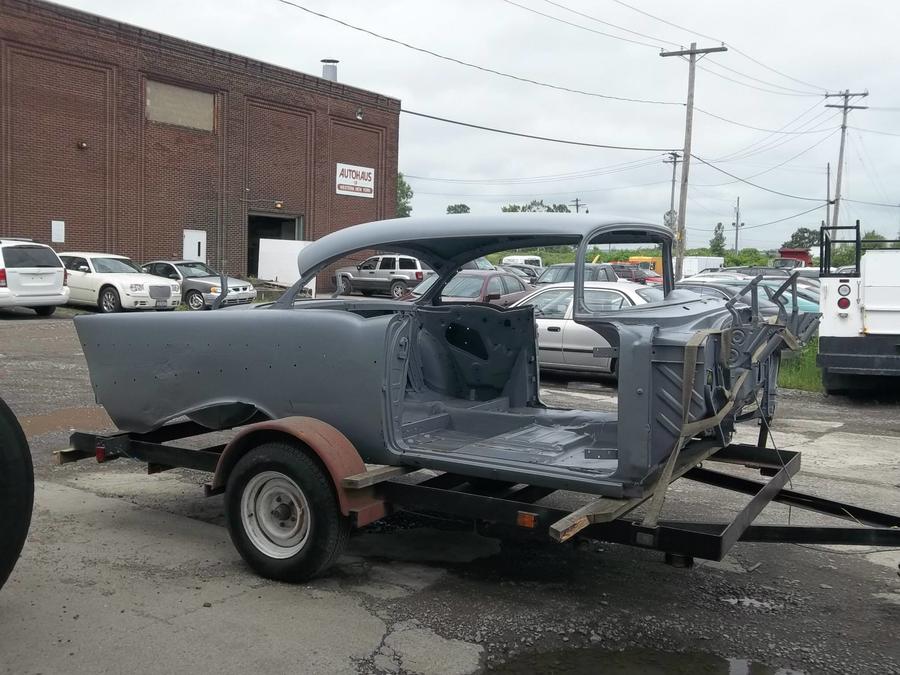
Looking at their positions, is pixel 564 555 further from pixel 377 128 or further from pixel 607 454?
pixel 377 128

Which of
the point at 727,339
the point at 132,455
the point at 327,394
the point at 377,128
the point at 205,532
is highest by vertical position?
the point at 377,128

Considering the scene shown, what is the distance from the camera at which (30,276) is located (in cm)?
1889

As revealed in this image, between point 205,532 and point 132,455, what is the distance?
2.28 ft

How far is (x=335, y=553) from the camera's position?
470 centimetres

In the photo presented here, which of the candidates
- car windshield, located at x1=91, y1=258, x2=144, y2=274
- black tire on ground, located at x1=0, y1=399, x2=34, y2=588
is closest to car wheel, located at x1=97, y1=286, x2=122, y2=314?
car windshield, located at x1=91, y1=258, x2=144, y2=274

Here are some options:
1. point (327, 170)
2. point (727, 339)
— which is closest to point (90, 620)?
point (727, 339)

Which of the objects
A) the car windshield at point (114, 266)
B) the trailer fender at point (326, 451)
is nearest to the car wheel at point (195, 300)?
the car windshield at point (114, 266)

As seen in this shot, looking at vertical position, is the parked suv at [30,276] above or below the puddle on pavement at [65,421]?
above

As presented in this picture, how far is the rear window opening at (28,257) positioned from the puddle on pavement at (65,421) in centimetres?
1057

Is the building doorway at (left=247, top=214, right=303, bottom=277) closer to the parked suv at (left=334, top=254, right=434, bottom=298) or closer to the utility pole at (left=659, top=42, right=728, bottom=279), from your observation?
the parked suv at (left=334, top=254, right=434, bottom=298)

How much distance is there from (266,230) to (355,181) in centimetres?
432

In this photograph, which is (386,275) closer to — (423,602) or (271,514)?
(271,514)

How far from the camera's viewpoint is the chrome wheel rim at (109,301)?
21.7 metres

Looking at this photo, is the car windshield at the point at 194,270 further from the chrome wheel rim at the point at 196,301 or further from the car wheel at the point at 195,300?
the chrome wheel rim at the point at 196,301
